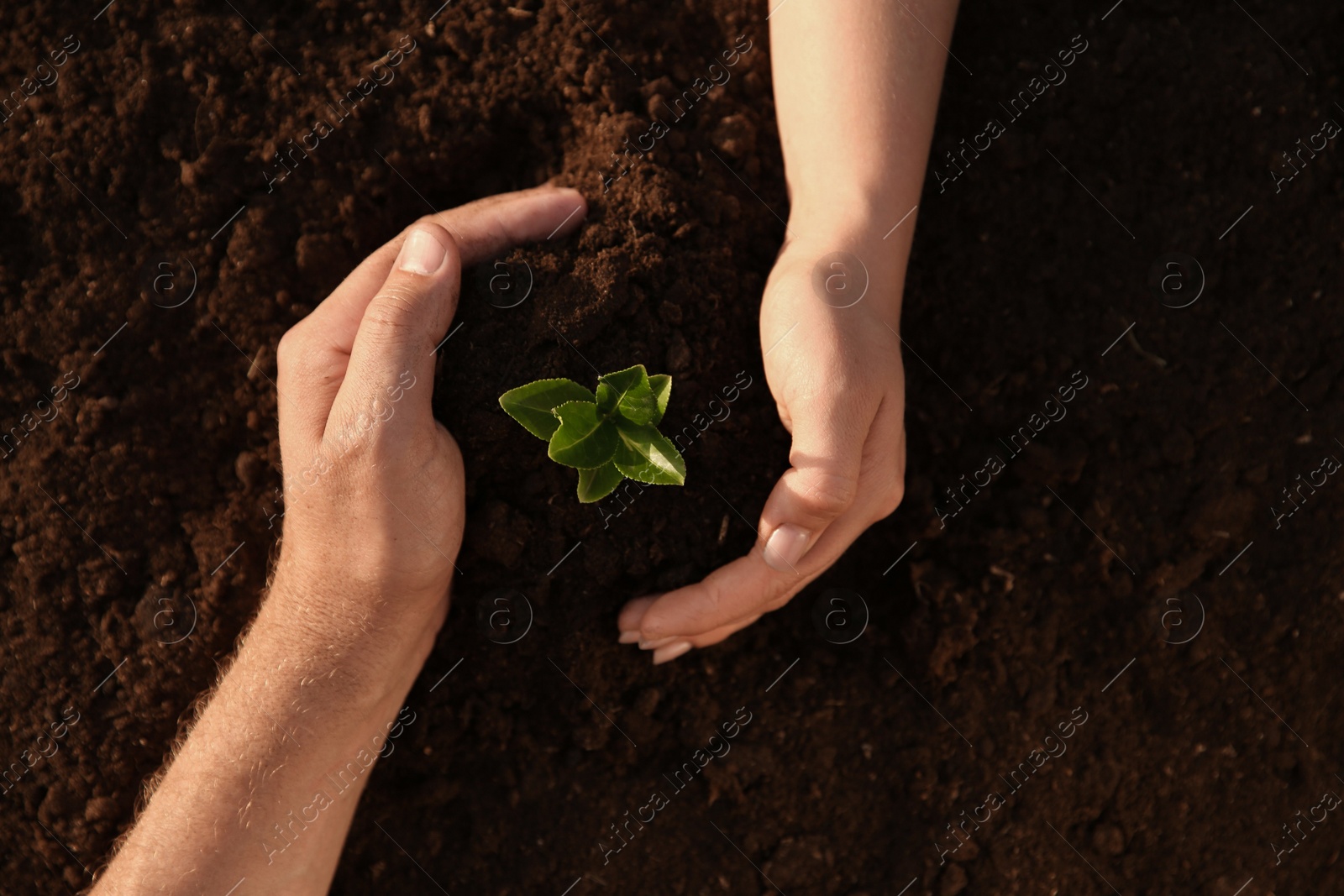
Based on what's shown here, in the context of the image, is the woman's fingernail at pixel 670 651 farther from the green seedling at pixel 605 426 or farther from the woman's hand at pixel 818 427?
the green seedling at pixel 605 426

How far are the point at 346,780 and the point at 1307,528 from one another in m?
2.93

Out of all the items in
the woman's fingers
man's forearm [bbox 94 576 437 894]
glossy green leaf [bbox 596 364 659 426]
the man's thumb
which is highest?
the man's thumb

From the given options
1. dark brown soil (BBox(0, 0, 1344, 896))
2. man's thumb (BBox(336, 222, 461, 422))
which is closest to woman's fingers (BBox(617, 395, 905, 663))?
dark brown soil (BBox(0, 0, 1344, 896))

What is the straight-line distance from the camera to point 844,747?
Answer: 288 centimetres

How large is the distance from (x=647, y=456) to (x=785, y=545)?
42 cm

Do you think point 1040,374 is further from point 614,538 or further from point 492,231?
point 492,231

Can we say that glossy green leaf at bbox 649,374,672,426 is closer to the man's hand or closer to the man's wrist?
the man's hand

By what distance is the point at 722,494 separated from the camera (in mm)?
2738

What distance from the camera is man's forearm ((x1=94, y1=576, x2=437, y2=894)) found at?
247 centimetres

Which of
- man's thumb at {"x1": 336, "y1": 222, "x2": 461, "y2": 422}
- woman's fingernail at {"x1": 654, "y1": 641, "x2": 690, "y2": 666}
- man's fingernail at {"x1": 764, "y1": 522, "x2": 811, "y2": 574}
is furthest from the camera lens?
woman's fingernail at {"x1": 654, "y1": 641, "x2": 690, "y2": 666}

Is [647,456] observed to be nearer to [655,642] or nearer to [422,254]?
[655,642]

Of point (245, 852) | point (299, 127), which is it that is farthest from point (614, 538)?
point (299, 127)

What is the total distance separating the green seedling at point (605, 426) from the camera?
238cm

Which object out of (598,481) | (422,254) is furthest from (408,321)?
(598,481)
